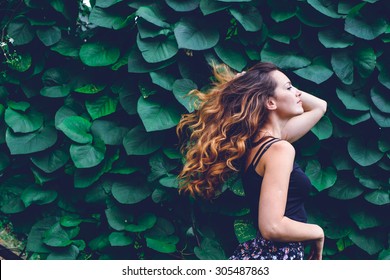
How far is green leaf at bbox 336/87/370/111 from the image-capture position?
2.30 meters

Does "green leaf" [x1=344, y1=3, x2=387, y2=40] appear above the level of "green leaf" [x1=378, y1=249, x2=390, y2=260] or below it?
above

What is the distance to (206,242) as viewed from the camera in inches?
94.6

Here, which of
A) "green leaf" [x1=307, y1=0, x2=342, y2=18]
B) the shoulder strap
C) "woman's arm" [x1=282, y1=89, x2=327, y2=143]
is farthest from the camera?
"green leaf" [x1=307, y1=0, x2=342, y2=18]

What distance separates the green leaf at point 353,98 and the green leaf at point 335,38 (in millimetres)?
205

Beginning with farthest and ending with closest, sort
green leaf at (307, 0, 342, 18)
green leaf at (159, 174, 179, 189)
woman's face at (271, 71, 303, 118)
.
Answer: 1. green leaf at (159, 174, 179, 189)
2. green leaf at (307, 0, 342, 18)
3. woman's face at (271, 71, 303, 118)

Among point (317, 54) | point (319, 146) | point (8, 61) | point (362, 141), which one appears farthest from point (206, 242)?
point (8, 61)

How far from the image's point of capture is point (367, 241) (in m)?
2.44

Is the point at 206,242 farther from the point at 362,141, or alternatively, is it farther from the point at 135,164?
the point at 362,141

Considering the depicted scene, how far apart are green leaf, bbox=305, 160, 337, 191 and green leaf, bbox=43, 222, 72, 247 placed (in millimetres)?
1203

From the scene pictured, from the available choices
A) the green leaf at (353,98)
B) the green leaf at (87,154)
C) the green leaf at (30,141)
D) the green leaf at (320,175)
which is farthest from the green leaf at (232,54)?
the green leaf at (30,141)

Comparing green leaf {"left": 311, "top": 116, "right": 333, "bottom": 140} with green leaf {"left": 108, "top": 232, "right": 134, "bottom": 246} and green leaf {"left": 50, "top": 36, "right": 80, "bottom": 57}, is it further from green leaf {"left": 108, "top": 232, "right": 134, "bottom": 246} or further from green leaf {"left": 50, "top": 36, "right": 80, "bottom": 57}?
green leaf {"left": 50, "top": 36, "right": 80, "bottom": 57}

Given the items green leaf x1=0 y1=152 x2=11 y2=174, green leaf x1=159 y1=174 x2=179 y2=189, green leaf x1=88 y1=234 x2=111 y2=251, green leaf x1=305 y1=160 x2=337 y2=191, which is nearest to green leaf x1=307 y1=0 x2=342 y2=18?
green leaf x1=305 y1=160 x2=337 y2=191

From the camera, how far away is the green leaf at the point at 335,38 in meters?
2.27

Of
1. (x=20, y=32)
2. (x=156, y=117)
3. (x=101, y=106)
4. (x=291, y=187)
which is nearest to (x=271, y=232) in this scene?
(x=291, y=187)
